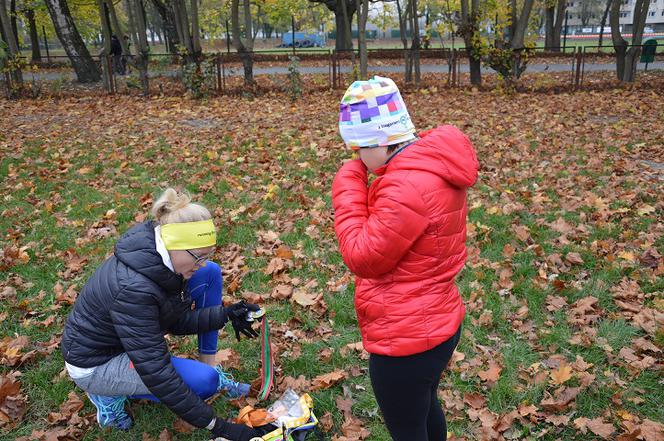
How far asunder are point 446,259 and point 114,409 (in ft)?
6.58

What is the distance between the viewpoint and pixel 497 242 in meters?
4.72

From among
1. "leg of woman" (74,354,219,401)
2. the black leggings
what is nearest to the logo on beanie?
the black leggings

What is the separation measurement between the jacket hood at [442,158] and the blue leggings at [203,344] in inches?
61.3

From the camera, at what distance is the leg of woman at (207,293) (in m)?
2.92

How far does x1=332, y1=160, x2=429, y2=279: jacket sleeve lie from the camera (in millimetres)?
1635

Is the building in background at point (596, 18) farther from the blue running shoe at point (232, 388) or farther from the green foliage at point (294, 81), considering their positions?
the blue running shoe at point (232, 388)

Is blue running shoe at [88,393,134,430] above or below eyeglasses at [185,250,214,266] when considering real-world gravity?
below

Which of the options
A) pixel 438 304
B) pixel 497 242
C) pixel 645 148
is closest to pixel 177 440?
pixel 438 304

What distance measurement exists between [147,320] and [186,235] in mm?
417

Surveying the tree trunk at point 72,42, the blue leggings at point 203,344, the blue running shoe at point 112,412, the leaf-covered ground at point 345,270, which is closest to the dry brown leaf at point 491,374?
the leaf-covered ground at point 345,270

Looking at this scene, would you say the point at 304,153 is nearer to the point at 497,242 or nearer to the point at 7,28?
the point at 497,242

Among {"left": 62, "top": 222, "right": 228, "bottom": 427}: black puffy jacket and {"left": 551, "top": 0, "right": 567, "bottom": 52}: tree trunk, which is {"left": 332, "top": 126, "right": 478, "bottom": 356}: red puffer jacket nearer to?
{"left": 62, "top": 222, "right": 228, "bottom": 427}: black puffy jacket

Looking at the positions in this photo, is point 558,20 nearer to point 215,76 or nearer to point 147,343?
point 215,76

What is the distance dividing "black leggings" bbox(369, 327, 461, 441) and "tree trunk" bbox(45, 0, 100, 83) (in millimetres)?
18968
